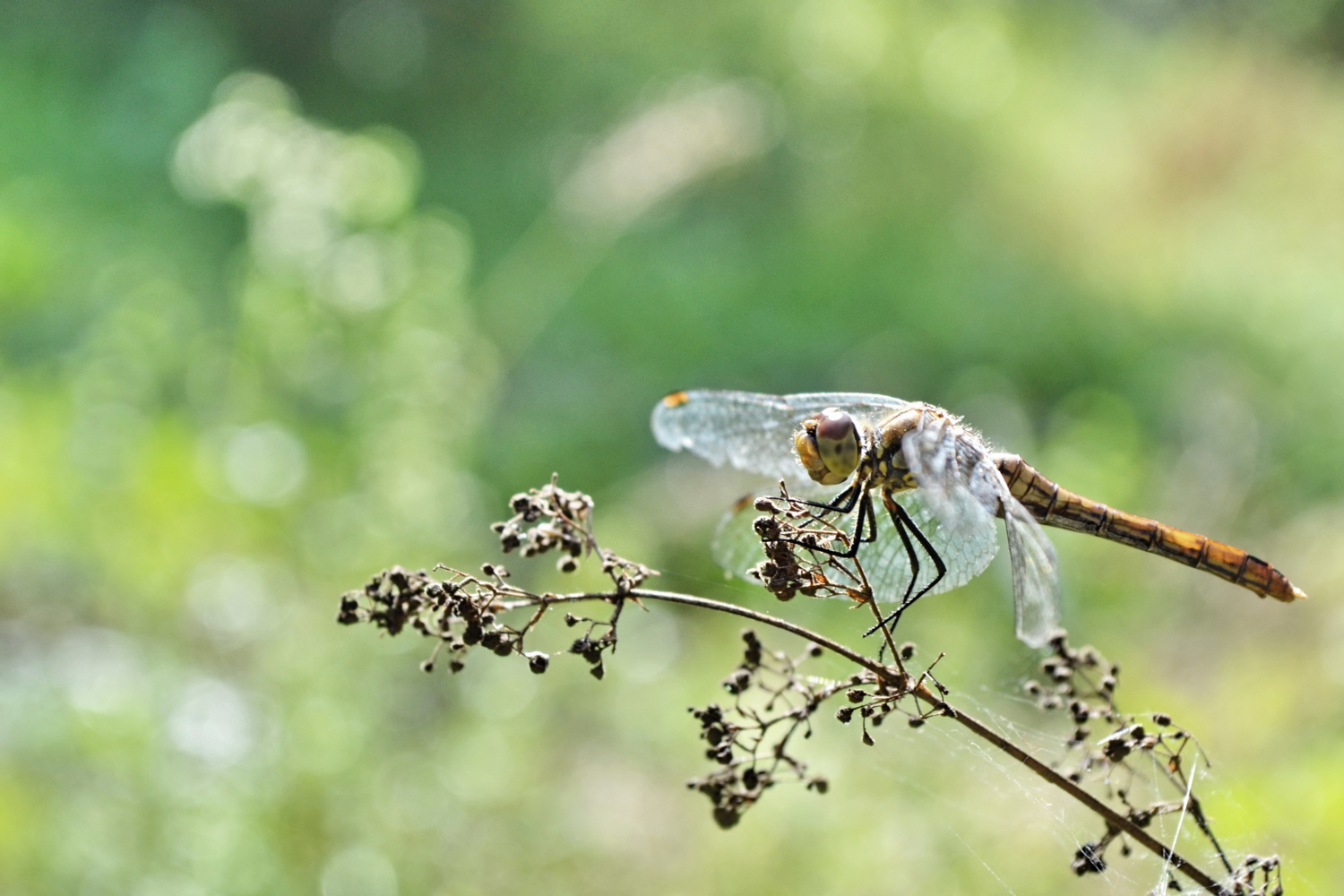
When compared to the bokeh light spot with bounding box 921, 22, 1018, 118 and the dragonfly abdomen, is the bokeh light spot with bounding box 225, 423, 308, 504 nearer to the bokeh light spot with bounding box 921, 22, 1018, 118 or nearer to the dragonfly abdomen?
the dragonfly abdomen

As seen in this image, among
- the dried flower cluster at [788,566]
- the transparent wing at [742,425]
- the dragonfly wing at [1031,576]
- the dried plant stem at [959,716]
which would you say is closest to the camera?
the dried plant stem at [959,716]

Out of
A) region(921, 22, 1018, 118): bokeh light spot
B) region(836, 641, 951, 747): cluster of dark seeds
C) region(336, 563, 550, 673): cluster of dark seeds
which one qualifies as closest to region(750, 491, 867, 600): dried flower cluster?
region(836, 641, 951, 747): cluster of dark seeds

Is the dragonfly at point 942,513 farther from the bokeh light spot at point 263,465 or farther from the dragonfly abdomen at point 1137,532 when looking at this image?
the bokeh light spot at point 263,465

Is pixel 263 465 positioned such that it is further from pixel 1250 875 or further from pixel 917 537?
pixel 1250 875

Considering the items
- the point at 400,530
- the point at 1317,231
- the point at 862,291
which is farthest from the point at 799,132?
the point at 400,530

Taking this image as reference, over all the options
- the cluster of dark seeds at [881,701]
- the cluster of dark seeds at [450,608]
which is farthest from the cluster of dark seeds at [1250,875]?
the cluster of dark seeds at [450,608]
